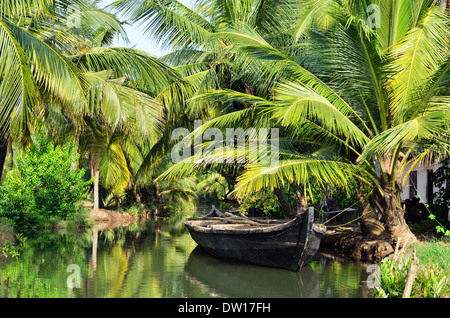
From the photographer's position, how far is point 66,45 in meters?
10.7

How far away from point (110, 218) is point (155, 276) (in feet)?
45.9

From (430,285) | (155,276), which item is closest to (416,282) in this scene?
(430,285)

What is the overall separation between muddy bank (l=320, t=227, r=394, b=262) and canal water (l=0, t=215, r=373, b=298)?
42 centimetres

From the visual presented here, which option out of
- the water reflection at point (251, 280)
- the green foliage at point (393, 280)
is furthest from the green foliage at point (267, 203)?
the green foliage at point (393, 280)

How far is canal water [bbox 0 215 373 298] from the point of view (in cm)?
760

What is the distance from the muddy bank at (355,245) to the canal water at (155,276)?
0.42 metres

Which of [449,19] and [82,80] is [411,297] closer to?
[449,19]

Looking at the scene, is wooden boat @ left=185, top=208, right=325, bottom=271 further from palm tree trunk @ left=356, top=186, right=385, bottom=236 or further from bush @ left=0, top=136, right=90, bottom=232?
bush @ left=0, top=136, right=90, bottom=232

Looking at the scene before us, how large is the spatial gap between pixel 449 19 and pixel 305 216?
14.2 feet

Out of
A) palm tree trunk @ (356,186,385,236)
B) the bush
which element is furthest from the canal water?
the bush

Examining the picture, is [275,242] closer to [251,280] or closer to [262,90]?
[251,280]

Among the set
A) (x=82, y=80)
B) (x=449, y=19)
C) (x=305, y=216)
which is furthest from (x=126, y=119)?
(x=449, y=19)

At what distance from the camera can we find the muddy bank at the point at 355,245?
981 cm

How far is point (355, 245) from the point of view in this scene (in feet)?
35.8
